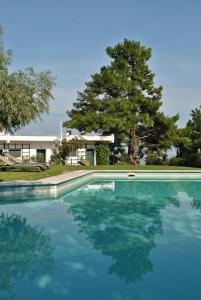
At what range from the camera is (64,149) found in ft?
96.6

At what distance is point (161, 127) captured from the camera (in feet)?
96.3

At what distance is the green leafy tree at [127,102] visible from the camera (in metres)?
27.6

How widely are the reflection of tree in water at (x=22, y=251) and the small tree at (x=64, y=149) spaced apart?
2094 centimetres

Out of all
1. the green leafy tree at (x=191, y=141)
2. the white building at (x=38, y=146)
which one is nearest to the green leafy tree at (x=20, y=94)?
the white building at (x=38, y=146)

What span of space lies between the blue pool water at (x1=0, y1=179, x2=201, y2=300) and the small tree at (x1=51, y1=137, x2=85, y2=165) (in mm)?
18213

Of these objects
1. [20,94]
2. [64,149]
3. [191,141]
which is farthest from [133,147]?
[20,94]

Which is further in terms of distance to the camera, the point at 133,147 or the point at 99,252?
the point at 133,147

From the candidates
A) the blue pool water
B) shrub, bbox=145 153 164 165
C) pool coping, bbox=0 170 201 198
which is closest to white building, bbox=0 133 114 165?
shrub, bbox=145 153 164 165

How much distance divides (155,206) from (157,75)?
67.8 ft

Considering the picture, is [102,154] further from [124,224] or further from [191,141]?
[124,224]

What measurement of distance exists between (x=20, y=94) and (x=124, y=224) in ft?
30.8

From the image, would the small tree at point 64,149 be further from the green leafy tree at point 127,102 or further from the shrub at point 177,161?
the shrub at point 177,161

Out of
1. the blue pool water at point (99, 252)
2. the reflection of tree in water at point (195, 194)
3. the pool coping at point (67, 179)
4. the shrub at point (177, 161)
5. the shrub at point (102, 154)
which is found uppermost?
the shrub at point (102, 154)

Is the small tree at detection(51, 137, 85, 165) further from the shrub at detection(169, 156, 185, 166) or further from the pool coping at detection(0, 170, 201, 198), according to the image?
the shrub at detection(169, 156, 185, 166)
